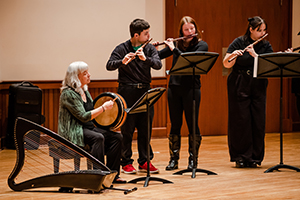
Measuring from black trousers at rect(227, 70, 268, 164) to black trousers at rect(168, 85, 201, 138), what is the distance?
45cm

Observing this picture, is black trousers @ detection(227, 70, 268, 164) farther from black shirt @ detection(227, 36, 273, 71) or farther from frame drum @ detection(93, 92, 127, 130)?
frame drum @ detection(93, 92, 127, 130)

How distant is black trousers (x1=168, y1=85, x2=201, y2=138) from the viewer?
14.0 ft

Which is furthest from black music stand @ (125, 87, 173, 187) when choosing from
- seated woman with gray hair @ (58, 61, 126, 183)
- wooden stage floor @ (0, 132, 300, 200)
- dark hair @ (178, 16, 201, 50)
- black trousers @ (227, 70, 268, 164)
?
black trousers @ (227, 70, 268, 164)

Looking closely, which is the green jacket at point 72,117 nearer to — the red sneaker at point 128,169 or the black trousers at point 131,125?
the black trousers at point 131,125

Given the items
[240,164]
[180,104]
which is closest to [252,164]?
[240,164]

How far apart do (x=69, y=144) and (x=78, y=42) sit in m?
3.22

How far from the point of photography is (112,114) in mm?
3711

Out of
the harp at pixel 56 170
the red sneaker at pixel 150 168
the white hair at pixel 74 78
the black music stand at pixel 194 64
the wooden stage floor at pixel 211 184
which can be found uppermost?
the black music stand at pixel 194 64

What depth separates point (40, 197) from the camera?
3.25 meters

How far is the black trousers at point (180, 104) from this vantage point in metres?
4.25

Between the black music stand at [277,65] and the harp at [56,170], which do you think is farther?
the black music stand at [277,65]

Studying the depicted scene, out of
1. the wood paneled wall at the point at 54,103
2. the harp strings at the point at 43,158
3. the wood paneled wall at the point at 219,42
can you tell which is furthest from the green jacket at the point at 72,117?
the wood paneled wall at the point at 219,42

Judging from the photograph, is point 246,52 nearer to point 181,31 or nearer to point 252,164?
point 181,31

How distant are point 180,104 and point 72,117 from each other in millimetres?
1208
